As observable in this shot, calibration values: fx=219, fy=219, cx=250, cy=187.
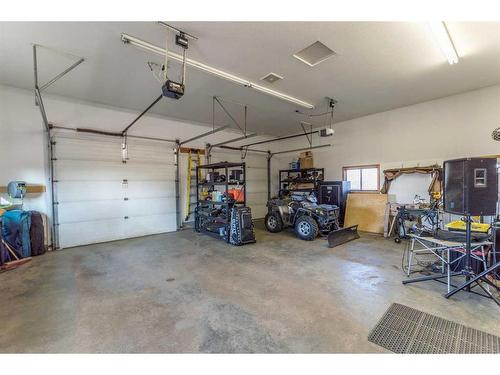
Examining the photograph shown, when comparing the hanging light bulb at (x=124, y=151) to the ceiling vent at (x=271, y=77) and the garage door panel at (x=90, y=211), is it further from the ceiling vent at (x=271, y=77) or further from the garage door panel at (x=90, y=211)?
the ceiling vent at (x=271, y=77)

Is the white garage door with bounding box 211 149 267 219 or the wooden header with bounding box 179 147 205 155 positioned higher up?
the wooden header with bounding box 179 147 205 155

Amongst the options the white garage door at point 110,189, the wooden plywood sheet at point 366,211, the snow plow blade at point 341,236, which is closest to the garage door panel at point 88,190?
the white garage door at point 110,189

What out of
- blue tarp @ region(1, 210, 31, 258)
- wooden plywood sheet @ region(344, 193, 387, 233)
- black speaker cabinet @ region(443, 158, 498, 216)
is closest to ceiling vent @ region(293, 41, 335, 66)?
black speaker cabinet @ region(443, 158, 498, 216)

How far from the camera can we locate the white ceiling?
9.77 feet

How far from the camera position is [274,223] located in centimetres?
664

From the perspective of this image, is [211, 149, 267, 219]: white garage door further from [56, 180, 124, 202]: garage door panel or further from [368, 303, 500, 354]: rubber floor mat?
[368, 303, 500, 354]: rubber floor mat

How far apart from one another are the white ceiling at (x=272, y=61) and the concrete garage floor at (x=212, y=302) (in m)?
3.52

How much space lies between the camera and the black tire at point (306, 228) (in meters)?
5.50

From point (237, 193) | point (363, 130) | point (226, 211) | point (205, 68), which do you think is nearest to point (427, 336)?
point (226, 211)

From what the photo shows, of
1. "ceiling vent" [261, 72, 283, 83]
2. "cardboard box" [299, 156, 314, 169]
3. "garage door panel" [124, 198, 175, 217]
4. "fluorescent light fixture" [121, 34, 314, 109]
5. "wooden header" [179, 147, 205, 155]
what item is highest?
"ceiling vent" [261, 72, 283, 83]

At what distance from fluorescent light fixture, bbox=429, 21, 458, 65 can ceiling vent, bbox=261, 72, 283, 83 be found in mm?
2311

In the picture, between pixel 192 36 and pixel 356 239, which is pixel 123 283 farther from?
pixel 356 239
